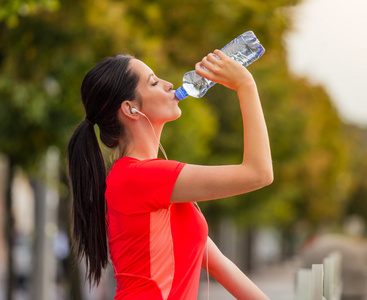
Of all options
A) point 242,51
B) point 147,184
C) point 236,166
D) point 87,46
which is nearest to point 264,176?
point 236,166

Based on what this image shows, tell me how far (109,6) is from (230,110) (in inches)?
440

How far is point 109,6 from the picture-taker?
9.79 m

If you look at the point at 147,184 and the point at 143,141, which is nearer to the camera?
the point at 147,184

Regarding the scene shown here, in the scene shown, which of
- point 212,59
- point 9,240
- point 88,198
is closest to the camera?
point 212,59

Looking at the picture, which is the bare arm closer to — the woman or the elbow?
the woman

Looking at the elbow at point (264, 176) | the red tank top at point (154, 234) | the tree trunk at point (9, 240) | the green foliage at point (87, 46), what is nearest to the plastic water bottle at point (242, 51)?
the red tank top at point (154, 234)

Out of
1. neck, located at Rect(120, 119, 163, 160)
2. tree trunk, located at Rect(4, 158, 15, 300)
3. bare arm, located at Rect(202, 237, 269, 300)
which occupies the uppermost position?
neck, located at Rect(120, 119, 163, 160)

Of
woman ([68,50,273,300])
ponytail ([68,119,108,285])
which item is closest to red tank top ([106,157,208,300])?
woman ([68,50,273,300])

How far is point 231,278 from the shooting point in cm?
262

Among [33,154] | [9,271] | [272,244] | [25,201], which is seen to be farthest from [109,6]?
[272,244]

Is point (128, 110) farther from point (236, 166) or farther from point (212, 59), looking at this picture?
point (236, 166)

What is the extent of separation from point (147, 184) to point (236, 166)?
30 centimetres

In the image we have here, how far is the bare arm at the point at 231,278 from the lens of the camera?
2.60 m

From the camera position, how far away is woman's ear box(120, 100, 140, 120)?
98.7 inches
